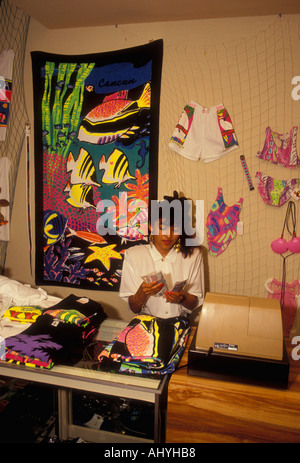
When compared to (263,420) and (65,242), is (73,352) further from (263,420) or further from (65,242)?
(65,242)

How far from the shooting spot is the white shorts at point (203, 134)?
7.96 ft

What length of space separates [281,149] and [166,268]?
3.62 feet

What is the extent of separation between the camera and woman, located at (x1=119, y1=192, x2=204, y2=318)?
2.34 m

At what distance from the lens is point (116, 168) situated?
2641 mm

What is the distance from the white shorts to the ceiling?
57cm

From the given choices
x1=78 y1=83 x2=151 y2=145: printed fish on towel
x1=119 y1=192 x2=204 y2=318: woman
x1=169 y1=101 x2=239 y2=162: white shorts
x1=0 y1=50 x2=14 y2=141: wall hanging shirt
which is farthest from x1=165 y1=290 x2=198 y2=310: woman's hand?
x1=0 y1=50 x2=14 y2=141: wall hanging shirt

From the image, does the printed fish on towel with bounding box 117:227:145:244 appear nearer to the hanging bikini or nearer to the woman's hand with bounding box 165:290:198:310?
the woman's hand with bounding box 165:290:198:310

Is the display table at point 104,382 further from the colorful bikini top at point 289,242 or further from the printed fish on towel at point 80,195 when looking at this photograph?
the printed fish on towel at point 80,195

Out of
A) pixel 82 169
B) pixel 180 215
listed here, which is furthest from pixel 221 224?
pixel 82 169

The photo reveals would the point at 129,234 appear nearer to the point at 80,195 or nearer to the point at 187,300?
the point at 80,195

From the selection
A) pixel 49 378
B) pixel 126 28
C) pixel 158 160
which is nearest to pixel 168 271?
pixel 158 160

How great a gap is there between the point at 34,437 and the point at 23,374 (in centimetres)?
64

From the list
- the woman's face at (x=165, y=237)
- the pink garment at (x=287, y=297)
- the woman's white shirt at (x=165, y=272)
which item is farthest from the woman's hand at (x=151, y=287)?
the pink garment at (x=287, y=297)

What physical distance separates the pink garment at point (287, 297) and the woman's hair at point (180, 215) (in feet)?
2.08
